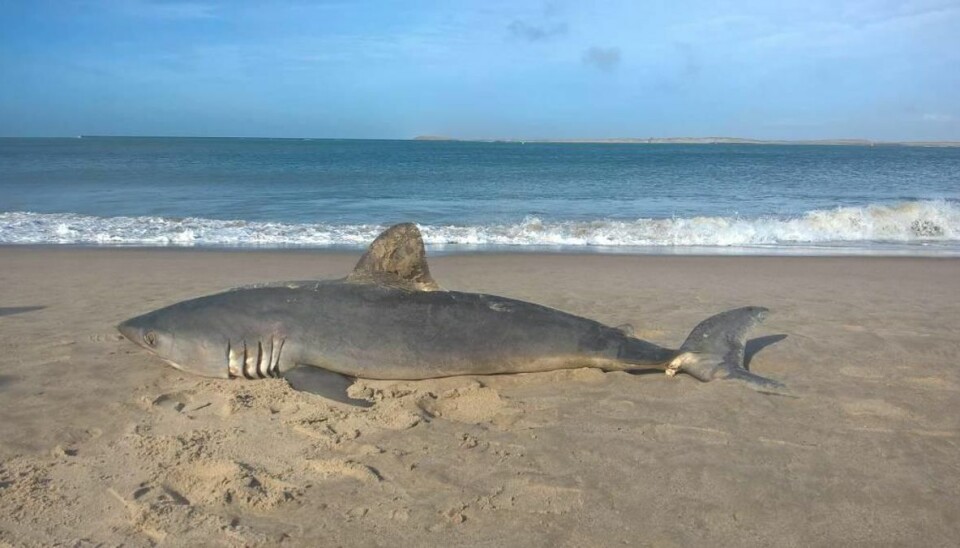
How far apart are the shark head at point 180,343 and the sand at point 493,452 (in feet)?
0.41

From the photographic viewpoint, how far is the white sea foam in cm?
1694

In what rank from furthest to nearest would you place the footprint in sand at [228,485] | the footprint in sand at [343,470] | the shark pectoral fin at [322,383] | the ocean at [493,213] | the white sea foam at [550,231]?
the ocean at [493,213]
the white sea foam at [550,231]
the shark pectoral fin at [322,383]
the footprint in sand at [343,470]
the footprint in sand at [228,485]

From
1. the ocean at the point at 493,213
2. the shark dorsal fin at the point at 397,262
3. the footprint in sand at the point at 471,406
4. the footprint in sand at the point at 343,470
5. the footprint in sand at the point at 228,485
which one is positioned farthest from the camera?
the ocean at the point at 493,213

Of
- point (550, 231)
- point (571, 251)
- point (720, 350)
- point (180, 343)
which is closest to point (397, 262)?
point (180, 343)

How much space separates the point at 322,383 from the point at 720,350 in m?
3.14

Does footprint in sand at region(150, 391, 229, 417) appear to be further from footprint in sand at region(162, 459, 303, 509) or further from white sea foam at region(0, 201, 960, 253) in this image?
white sea foam at region(0, 201, 960, 253)

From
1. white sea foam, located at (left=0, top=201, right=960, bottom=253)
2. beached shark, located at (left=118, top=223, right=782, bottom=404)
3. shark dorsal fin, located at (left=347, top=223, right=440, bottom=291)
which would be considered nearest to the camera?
beached shark, located at (left=118, top=223, right=782, bottom=404)

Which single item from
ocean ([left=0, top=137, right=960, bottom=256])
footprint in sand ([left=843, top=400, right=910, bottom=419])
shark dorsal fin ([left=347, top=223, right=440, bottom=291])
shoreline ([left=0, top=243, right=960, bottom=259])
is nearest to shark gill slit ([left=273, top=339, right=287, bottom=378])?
shark dorsal fin ([left=347, top=223, right=440, bottom=291])

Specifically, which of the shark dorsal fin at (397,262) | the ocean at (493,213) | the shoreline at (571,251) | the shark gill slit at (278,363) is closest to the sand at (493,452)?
the shark gill slit at (278,363)

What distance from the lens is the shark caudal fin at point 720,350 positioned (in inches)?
219

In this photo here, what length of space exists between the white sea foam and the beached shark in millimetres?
10801

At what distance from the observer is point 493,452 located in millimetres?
4285

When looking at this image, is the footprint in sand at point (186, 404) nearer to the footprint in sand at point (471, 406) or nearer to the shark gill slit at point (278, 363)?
the shark gill slit at point (278, 363)

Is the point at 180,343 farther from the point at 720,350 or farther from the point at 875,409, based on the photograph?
the point at 875,409
